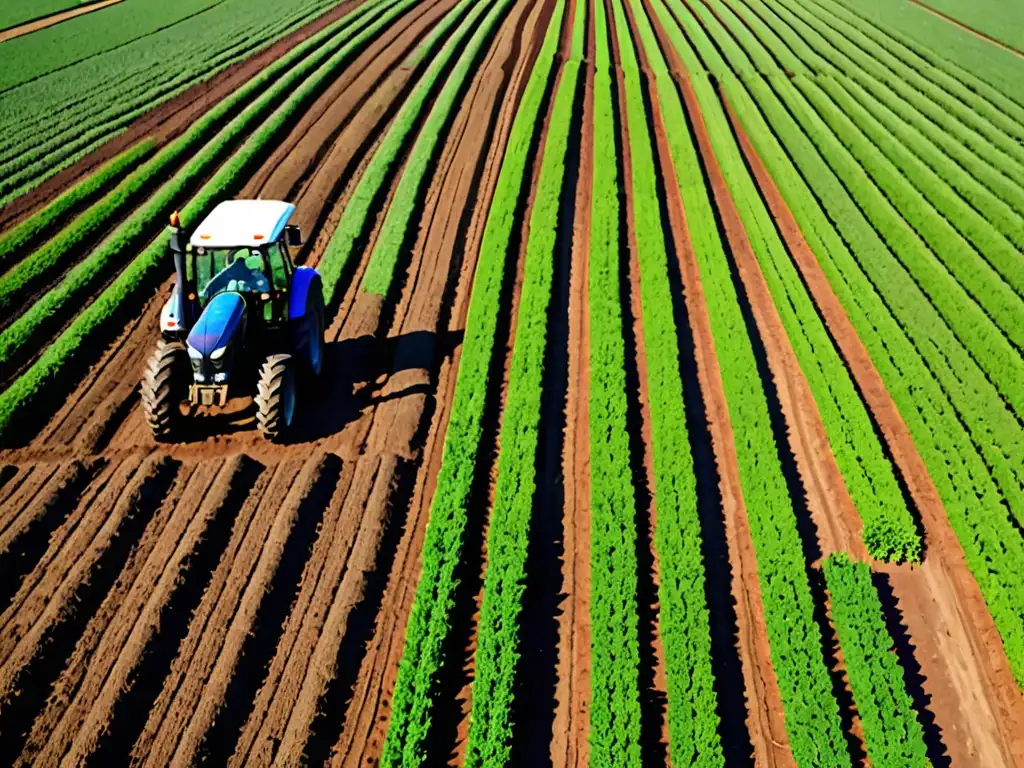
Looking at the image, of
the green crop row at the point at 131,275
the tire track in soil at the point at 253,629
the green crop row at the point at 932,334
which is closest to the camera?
the tire track in soil at the point at 253,629

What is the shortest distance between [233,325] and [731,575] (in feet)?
24.2

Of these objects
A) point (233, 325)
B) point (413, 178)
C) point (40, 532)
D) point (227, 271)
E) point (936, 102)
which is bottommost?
point (40, 532)

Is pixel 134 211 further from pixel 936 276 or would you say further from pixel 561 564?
pixel 936 276

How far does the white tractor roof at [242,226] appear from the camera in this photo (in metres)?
11.4

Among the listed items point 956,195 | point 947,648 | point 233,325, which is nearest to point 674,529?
point 947,648

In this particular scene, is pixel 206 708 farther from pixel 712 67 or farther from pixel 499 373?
pixel 712 67

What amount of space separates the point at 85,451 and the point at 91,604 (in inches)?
124

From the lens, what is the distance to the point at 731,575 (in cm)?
1090

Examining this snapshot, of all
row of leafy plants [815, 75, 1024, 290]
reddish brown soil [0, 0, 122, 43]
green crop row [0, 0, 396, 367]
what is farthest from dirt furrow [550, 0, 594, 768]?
reddish brown soil [0, 0, 122, 43]

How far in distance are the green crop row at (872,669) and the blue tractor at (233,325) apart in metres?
7.78

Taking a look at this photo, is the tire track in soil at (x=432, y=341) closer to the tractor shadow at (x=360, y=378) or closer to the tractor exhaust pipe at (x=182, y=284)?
the tractor shadow at (x=360, y=378)

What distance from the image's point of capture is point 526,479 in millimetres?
11703

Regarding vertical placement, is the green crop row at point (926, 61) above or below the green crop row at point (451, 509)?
→ above

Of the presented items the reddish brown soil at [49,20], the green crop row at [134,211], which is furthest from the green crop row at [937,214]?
the reddish brown soil at [49,20]
